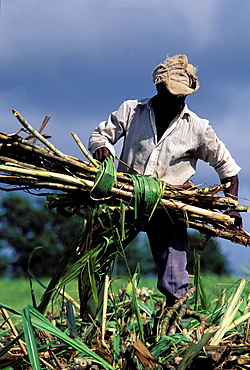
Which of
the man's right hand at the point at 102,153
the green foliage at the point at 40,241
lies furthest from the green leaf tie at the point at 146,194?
the green foliage at the point at 40,241

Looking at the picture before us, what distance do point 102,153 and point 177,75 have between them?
2.15ft

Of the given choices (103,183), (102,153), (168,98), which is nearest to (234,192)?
(168,98)

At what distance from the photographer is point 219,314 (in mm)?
2883

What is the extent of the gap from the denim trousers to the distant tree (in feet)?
44.8

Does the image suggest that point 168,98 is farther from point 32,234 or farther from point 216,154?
point 32,234

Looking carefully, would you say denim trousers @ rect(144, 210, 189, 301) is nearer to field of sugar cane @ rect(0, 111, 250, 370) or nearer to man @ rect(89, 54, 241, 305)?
man @ rect(89, 54, 241, 305)

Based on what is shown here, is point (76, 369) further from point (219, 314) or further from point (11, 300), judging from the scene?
point (11, 300)

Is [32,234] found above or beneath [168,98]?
above

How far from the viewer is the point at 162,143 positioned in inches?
133

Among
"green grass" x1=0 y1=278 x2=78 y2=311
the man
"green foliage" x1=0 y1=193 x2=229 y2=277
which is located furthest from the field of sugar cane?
"green foliage" x1=0 y1=193 x2=229 y2=277

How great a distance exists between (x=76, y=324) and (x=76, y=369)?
897 millimetres

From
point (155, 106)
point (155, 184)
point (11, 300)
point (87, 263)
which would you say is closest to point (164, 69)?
point (155, 106)

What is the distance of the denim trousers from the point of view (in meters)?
3.15

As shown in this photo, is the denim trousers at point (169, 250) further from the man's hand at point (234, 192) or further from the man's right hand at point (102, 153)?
the man's right hand at point (102, 153)
